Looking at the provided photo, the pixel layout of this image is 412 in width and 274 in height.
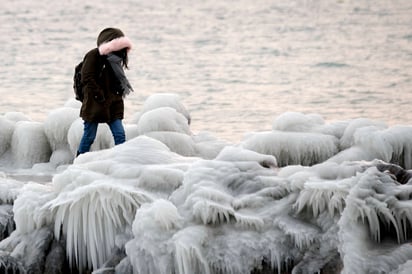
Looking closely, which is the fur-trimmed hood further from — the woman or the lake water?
the lake water

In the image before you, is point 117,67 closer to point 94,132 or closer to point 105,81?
point 105,81

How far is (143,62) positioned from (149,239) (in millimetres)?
20507

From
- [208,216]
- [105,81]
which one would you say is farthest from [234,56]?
[208,216]

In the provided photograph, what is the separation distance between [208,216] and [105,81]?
126 inches

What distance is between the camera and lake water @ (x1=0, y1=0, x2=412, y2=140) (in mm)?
23172

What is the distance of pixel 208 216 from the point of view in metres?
9.88

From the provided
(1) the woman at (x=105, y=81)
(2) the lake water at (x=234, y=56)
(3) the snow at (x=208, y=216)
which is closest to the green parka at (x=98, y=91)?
(1) the woman at (x=105, y=81)

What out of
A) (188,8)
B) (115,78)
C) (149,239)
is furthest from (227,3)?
(149,239)

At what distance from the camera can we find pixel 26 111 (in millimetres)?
22688

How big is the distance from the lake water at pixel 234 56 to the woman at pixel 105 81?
672 centimetres

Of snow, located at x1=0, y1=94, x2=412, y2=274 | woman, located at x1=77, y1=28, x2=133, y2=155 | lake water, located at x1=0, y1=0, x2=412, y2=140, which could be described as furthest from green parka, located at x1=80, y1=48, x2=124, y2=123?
lake water, located at x1=0, y1=0, x2=412, y2=140

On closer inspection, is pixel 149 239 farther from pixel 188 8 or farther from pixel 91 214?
pixel 188 8

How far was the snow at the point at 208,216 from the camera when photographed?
942 cm

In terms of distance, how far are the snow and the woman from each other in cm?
128
